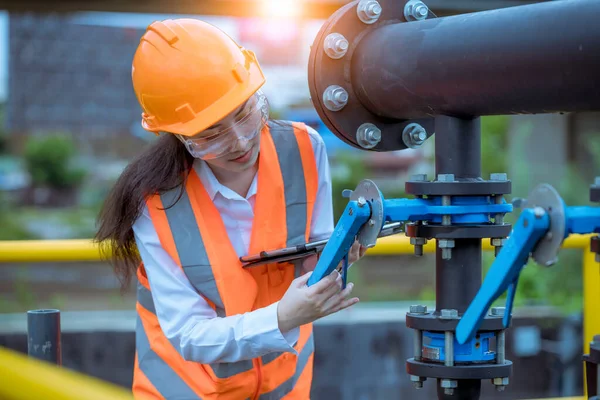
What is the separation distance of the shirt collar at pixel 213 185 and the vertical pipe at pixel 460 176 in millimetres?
659

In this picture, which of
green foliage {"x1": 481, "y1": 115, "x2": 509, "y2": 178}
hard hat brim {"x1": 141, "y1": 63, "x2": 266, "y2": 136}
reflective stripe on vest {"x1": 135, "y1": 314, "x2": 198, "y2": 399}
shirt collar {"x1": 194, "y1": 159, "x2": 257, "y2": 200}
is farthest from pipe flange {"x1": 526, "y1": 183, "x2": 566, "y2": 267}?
green foliage {"x1": 481, "y1": 115, "x2": 509, "y2": 178}

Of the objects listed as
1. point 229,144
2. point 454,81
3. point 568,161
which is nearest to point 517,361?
point 568,161

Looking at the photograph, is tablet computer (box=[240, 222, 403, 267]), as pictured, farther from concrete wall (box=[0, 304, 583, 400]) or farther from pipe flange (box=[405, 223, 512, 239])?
concrete wall (box=[0, 304, 583, 400])

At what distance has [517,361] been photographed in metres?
4.52

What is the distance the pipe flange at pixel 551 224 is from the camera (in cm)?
107

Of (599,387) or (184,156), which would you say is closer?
(599,387)

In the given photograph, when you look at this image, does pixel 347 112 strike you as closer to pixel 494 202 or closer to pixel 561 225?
pixel 494 202

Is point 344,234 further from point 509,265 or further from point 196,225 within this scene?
point 196,225

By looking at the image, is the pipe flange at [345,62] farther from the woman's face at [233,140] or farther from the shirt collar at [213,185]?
the shirt collar at [213,185]

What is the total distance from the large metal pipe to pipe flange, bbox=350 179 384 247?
0.57 ft

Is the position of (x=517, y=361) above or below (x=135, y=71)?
below

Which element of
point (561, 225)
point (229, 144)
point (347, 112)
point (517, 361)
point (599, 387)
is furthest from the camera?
point (517, 361)

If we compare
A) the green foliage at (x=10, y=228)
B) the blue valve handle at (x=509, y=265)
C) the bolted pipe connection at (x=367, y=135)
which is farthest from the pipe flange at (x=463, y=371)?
the green foliage at (x=10, y=228)

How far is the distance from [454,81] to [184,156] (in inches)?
33.9
